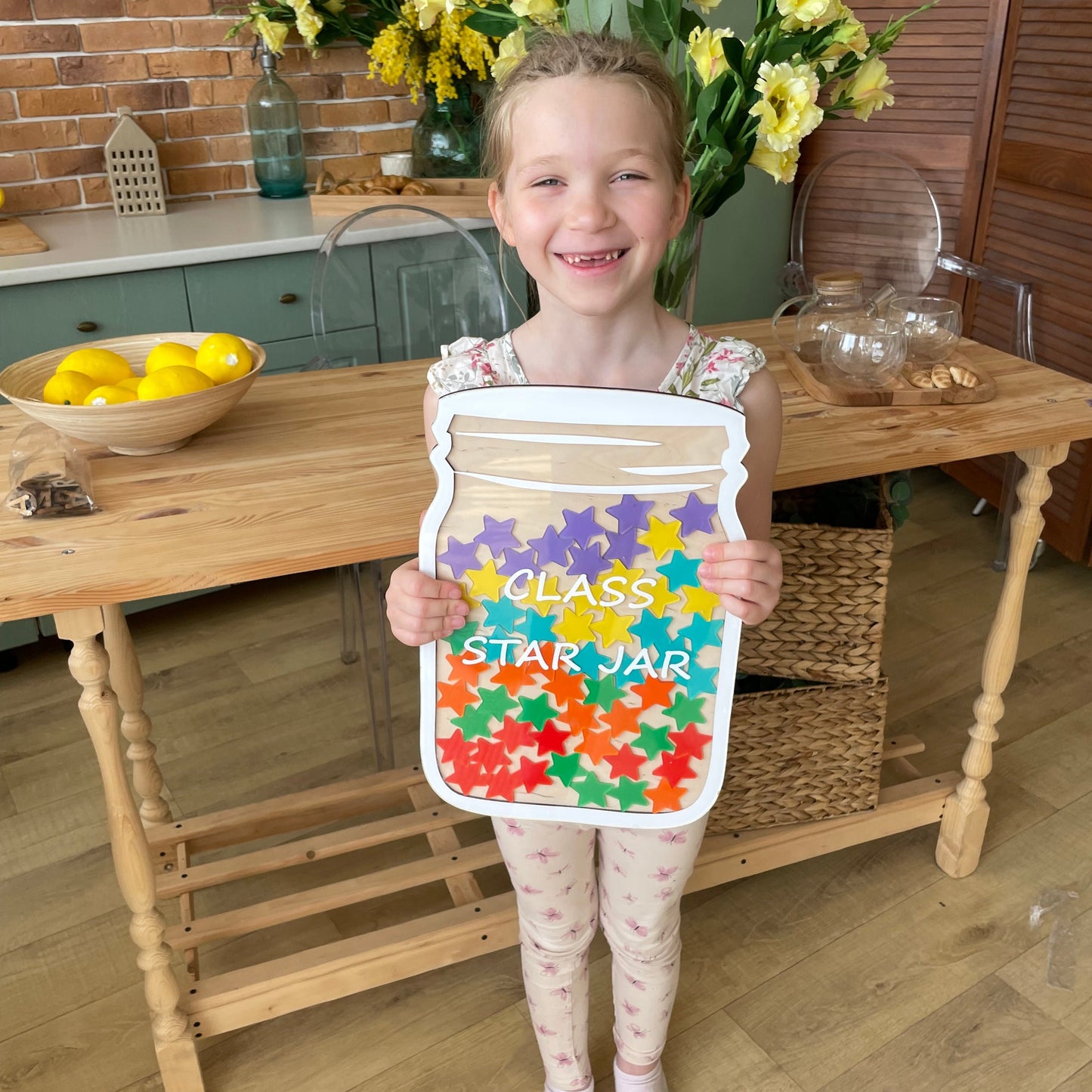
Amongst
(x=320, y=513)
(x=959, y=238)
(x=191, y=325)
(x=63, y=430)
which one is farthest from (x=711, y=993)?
(x=959, y=238)

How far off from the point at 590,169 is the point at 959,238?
2.23m

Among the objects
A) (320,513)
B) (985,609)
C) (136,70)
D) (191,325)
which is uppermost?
(136,70)

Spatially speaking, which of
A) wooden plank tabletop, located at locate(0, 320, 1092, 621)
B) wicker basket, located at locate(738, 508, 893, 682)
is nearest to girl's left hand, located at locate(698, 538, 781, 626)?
wooden plank tabletop, located at locate(0, 320, 1092, 621)

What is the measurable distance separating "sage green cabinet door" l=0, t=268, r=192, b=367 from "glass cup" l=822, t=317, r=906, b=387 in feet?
4.67

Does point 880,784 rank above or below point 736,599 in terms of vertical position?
below

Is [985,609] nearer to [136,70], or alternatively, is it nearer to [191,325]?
[191,325]

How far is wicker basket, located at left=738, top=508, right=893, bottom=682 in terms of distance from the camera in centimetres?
147

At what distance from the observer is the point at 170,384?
1217 mm

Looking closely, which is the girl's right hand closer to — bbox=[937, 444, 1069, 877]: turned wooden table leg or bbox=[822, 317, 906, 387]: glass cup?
bbox=[822, 317, 906, 387]: glass cup

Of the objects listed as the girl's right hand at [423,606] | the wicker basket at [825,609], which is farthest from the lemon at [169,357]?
the wicker basket at [825,609]

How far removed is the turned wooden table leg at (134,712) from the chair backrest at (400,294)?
65 centimetres

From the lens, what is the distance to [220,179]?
288cm

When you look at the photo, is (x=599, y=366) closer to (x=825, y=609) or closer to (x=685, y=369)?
(x=685, y=369)

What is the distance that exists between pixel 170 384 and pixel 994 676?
4.18ft
